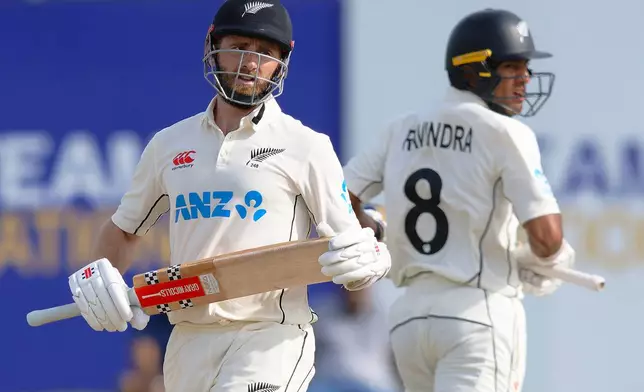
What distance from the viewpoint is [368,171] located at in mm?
5754

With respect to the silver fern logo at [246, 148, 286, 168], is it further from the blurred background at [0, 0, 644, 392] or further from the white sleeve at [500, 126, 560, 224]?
the blurred background at [0, 0, 644, 392]

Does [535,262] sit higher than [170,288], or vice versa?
[170,288]

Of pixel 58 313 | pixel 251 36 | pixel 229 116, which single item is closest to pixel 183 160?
pixel 229 116

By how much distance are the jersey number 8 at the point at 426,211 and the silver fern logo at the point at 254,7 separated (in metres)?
1.16

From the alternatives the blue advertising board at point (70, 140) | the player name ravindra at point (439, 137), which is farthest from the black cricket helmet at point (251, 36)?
the blue advertising board at point (70, 140)

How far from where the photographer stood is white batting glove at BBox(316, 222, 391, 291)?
163 inches

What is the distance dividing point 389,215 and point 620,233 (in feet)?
10.9

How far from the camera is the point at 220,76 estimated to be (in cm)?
452

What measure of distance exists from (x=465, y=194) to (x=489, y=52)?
59 centimetres

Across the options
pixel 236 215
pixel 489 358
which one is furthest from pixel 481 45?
pixel 236 215

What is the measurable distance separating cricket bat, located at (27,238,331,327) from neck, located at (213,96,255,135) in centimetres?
45

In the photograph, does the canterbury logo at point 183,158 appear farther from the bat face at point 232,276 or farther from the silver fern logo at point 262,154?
the bat face at point 232,276

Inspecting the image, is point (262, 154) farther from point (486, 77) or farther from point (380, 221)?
point (486, 77)

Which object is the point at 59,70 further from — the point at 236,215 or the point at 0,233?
the point at 236,215
